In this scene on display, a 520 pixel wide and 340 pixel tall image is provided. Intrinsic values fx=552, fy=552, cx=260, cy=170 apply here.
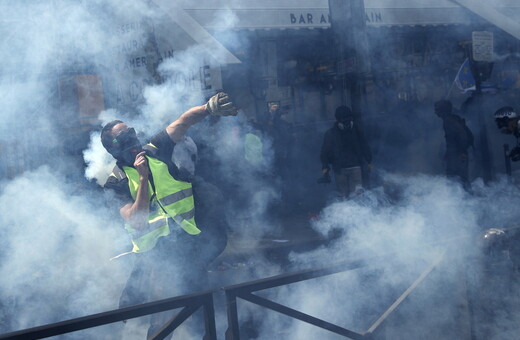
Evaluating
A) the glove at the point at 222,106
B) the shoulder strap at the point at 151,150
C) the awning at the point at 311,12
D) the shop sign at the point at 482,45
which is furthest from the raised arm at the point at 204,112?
the shop sign at the point at 482,45

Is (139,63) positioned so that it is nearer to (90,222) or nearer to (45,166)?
(90,222)

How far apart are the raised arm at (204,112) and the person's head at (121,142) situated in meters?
0.30

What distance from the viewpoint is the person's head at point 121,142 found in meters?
3.42

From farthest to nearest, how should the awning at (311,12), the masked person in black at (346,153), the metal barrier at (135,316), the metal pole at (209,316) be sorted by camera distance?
the masked person in black at (346,153) < the awning at (311,12) < the metal pole at (209,316) < the metal barrier at (135,316)

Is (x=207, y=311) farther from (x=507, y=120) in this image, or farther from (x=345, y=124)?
(x=345, y=124)

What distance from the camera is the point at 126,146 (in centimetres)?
343

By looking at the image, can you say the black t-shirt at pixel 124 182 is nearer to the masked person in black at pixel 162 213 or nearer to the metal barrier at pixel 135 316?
the masked person in black at pixel 162 213

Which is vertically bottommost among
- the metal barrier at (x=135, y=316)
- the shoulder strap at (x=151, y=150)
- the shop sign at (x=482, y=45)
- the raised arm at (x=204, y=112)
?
the metal barrier at (x=135, y=316)

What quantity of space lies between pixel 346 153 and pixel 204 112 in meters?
3.40

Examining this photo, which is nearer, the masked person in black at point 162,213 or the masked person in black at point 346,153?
the masked person in black at point 162,213

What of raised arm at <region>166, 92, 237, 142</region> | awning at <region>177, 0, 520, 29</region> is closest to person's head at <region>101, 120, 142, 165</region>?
raised arm at <region>166, 92, 237, 142</region>

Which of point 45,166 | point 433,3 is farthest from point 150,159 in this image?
point 433,3

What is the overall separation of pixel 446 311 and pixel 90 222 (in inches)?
136

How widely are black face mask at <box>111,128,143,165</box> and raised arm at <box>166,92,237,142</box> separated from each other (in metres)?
0.29
